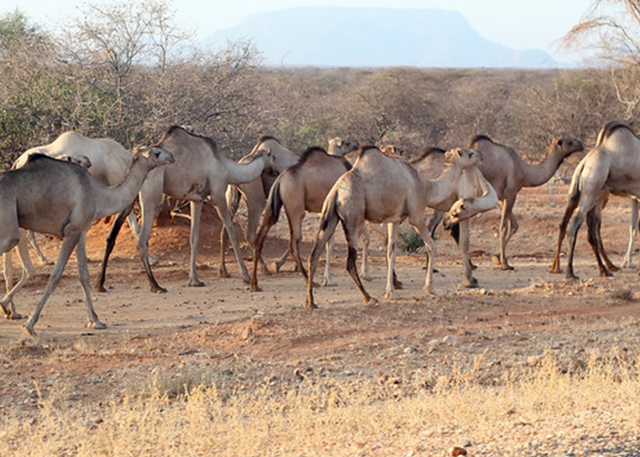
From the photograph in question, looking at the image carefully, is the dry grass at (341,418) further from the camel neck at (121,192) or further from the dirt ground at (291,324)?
the camel neck at (121,192)

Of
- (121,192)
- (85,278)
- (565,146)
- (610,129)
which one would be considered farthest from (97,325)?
(565,146)

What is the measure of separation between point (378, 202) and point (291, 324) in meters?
2.14

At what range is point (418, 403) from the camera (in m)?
7.31

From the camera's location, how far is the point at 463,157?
13.0 metres

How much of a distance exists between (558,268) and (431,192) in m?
3.36

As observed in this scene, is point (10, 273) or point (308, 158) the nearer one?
point (10, 273)

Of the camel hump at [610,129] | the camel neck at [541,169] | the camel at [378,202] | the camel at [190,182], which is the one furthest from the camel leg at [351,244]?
the camel neck at [541,169]

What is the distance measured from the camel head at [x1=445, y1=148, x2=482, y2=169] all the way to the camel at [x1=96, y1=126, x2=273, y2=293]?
2.84m

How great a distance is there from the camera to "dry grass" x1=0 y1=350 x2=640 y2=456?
20.8ft

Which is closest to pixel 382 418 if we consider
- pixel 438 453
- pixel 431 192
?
pixel 438 453

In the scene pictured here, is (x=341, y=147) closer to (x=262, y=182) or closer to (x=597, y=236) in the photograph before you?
(x=262, y=182)

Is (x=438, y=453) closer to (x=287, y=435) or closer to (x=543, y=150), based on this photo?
(x=287, y=435)

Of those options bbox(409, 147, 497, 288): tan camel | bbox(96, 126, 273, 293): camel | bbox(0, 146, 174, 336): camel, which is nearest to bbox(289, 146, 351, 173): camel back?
bbox(409, 147, 497, 288): tan camel

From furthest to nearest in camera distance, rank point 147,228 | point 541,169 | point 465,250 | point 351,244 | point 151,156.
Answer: point 541,169, point 465,250, point 147,228, point 351,244, point 151,156
